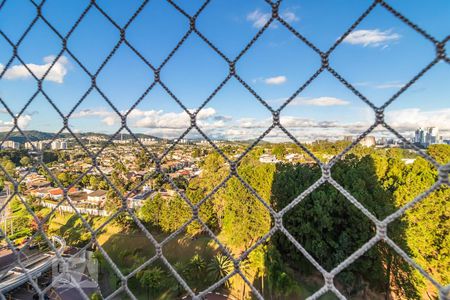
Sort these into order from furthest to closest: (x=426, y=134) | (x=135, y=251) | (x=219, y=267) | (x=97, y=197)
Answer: (x=97, y=197), (x=135, y=251), (x=219, y=267), (x=426, y=134)

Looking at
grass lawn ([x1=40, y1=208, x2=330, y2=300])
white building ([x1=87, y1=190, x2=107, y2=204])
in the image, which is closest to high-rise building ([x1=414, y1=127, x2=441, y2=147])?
grass lawn ([x1=40, y1=208, x2=330, y2=300])

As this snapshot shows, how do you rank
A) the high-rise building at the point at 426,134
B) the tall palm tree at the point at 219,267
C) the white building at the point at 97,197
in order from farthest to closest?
the white building at the point at 97,197 → the tall palm tree at the point at 219,267 → the high-rise building at the point at 426,134

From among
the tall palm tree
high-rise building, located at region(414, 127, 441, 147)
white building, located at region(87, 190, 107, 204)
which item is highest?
white building, located at region(87, 190, 107, 204)

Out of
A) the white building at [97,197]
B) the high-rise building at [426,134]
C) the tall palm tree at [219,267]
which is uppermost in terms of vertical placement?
the white building at [97,197]

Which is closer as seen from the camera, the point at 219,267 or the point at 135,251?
the point at 219,267

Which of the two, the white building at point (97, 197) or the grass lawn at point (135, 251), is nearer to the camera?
the grass lawn at point (135, 251)

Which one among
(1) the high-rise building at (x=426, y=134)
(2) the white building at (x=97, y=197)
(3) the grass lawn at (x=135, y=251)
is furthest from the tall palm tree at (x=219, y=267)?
(2) the white building at (x=97, y=197)

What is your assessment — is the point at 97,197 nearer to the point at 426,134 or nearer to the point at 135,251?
the point at 135,251

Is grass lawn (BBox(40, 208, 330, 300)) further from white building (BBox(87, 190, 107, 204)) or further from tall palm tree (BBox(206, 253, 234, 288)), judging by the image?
white building (BBox(87, 190, 107, 204))

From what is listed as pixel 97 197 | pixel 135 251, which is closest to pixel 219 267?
pixel 135 251

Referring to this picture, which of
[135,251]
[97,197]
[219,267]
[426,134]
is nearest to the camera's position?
[426,134]

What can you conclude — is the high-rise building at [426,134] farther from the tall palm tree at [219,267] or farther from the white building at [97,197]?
the white building at [97,197]

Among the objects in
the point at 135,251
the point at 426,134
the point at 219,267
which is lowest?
the point at 219,267
